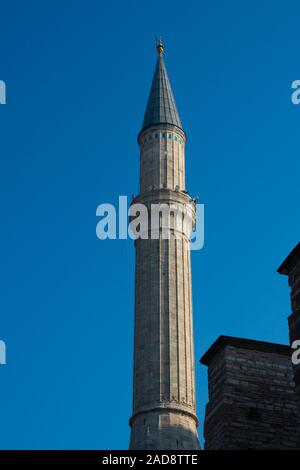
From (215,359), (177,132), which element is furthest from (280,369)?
(177,132)

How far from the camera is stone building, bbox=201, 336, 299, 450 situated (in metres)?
14.1

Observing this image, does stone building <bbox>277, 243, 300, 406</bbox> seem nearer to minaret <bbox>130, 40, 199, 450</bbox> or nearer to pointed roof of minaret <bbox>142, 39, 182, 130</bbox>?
minaret <bbox>130, 40, 199, 450</bbox>

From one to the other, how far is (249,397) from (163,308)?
21081 mm

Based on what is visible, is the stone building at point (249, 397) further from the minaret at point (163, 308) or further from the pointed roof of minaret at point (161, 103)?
the pointed roof of minaret at point (161, 103)

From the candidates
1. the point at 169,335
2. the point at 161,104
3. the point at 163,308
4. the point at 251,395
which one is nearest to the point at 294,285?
the point at 251,395

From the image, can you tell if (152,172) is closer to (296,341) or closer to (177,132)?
(177,132)

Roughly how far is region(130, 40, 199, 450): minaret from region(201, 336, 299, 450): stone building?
58.6 ft

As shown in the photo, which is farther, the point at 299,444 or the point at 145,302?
the point at 145,302

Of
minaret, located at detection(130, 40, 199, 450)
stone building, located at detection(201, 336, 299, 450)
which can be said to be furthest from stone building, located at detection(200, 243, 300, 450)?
minaret, located at detection(130, 40, 199, 450)

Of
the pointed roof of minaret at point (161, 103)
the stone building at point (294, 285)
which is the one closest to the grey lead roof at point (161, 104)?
the pointed roof of minaret at point (161, 103)

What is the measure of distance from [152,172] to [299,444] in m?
25.8

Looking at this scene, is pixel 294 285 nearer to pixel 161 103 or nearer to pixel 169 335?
pixel 169 335

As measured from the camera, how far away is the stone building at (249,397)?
46.1 feet
